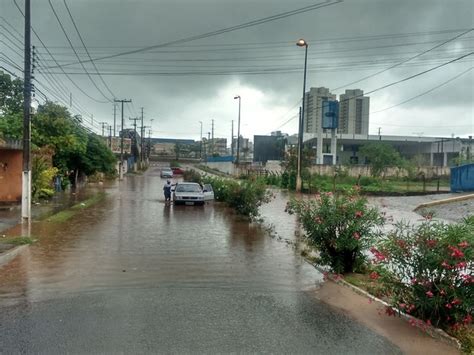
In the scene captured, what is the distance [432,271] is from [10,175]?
21.7 meters

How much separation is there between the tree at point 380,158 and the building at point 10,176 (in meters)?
40.0

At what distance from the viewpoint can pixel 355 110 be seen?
180 feet

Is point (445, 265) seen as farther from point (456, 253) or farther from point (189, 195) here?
point (189, 195)

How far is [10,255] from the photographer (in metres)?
10.9

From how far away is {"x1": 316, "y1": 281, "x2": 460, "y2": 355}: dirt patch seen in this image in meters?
5.48

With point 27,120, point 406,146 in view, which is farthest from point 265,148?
point 27,120

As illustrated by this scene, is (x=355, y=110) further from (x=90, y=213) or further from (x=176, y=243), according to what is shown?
(x=176, y=243)

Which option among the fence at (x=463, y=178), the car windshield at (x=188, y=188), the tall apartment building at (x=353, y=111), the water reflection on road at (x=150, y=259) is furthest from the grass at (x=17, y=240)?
the tall apartment building at (x=353, y=111)

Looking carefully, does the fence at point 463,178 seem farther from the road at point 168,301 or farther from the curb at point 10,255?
the curb at point 10,255

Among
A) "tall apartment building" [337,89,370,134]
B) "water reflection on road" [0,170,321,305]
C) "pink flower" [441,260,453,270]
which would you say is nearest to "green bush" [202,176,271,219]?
"water reflection on road" [0,170,321,305]

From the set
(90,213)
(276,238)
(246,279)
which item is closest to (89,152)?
(90,213)

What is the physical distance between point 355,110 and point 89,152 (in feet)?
99.2

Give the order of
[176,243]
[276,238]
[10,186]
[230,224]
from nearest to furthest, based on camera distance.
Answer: [176,243] → [276,238] → [230,224] → [10,186]

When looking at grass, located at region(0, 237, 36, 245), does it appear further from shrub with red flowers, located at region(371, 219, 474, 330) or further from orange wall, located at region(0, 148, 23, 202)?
orange wall, located at region(0, 148, 23, 202)
